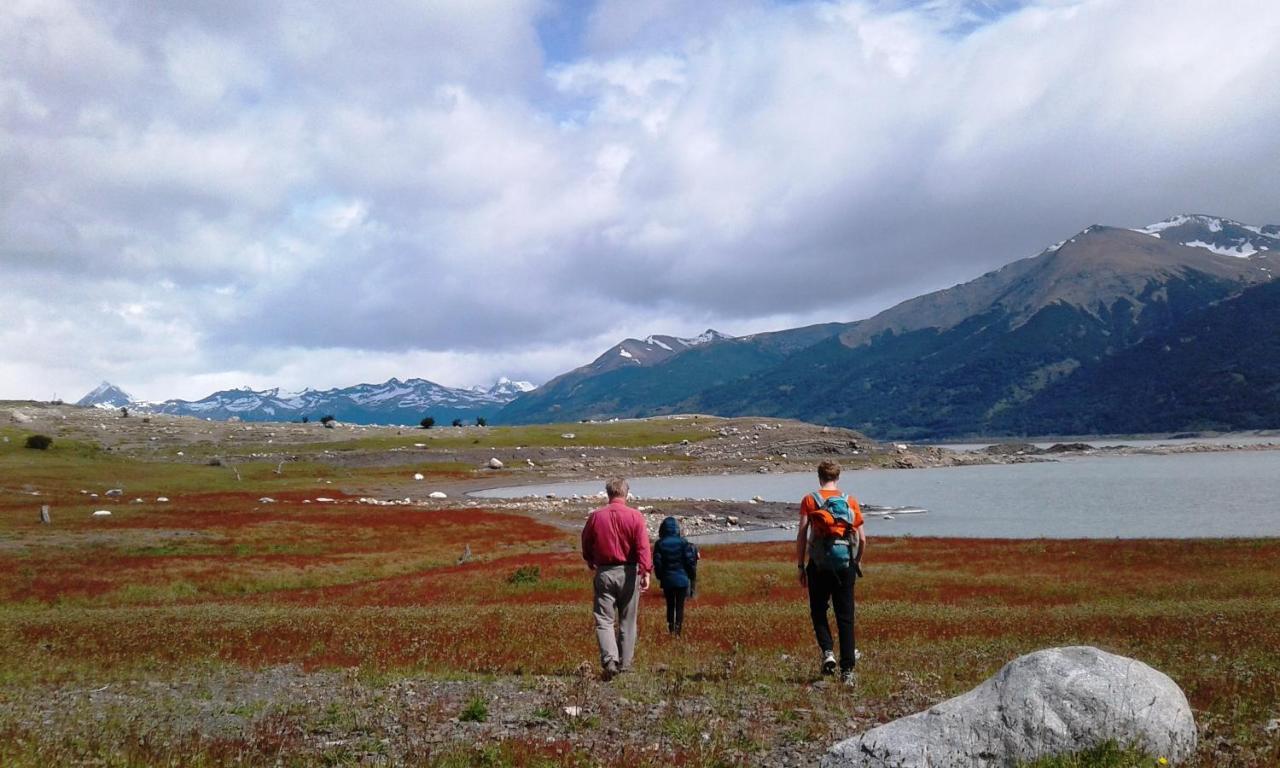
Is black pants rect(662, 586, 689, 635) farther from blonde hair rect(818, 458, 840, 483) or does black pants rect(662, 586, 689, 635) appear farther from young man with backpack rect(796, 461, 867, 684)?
blonde hair rect(818, 458, 840, 483)

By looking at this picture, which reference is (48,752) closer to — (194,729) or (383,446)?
(194,729)

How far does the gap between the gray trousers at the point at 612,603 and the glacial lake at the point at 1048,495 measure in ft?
178

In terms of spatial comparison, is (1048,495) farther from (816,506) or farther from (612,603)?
(612,603)

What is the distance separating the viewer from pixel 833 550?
519 inches

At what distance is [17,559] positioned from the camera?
4272cm

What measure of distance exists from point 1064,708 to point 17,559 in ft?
168

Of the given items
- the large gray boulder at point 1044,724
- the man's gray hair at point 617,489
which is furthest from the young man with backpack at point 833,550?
the large gray boulder at point 1044,724

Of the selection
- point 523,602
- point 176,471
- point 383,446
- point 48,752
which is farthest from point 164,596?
point 383,446

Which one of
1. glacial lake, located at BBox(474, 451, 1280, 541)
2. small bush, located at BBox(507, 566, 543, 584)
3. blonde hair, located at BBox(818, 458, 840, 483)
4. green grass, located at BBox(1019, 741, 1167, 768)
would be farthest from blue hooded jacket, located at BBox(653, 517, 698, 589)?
glacial lake, located at BBox(474, 451, 1280, 541)

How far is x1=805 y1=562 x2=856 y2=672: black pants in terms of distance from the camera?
13359 mm

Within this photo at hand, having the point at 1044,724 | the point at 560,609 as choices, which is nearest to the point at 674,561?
the point at 560,609

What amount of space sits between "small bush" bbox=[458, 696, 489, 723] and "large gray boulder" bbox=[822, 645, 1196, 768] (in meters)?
5.15

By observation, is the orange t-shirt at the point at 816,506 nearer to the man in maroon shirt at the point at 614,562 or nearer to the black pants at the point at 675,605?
the man in maroon shirt at the point at 614,562

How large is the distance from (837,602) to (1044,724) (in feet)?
17.4
